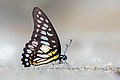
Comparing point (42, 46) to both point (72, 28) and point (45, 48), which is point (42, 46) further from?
point (72, 28)

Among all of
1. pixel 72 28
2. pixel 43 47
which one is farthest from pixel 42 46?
pixel 72 28
